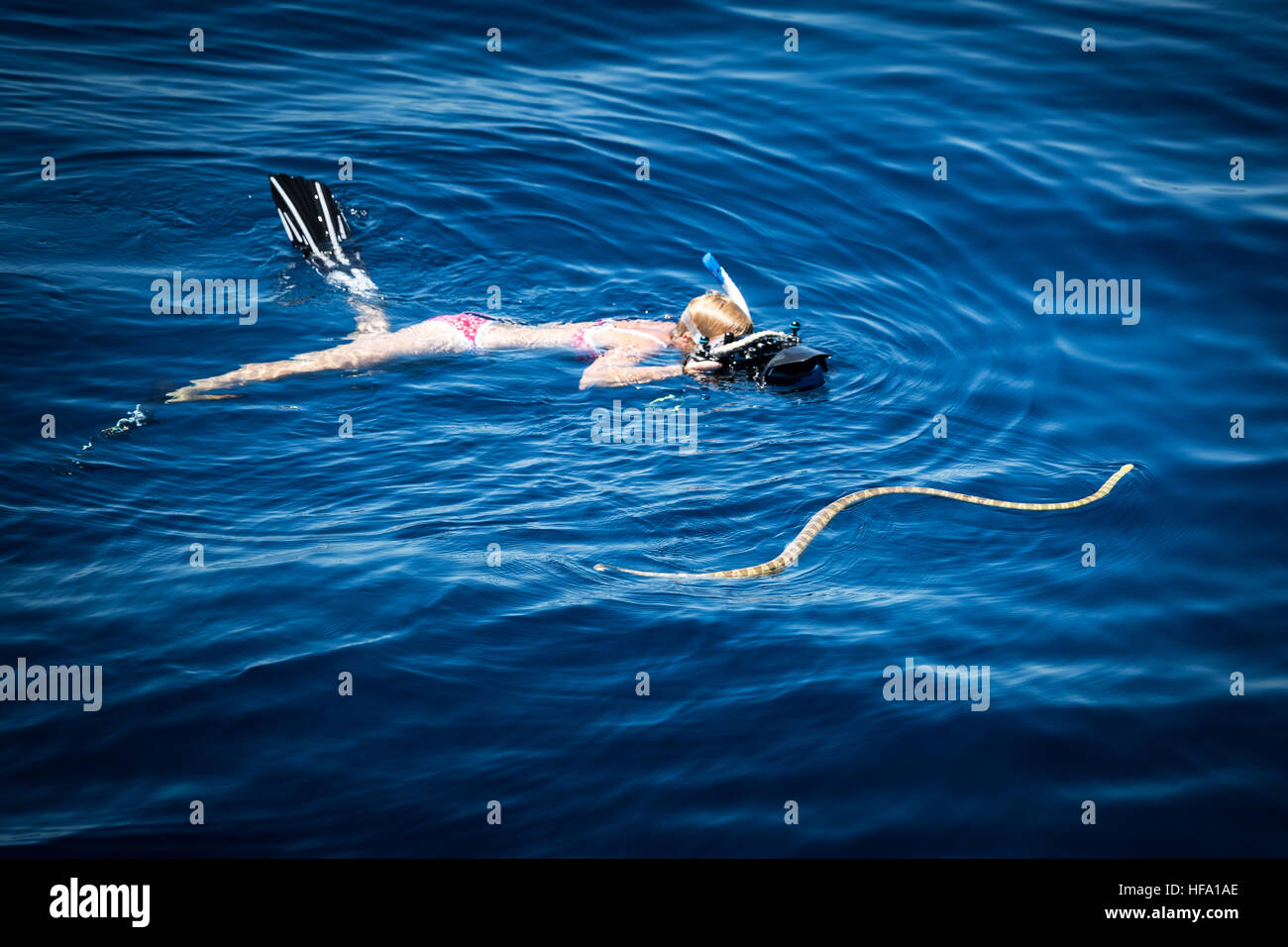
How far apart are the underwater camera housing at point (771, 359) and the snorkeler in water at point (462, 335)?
0.05m

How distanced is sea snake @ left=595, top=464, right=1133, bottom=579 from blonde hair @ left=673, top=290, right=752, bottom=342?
65.8 inches

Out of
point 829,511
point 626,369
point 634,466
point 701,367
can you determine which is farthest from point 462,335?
point 829,511

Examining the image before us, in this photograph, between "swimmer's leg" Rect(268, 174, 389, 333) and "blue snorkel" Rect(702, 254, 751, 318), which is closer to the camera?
"blue snorkel" Rect(702, 254, 751, 318)

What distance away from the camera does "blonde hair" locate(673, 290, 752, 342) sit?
7.30m

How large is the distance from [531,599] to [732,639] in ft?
3.30

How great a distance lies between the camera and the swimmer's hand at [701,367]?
290 inches

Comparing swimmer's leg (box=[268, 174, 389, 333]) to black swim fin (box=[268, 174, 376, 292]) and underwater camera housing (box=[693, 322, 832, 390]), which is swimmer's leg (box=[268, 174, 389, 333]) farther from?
underwater camera housing (box=[693, 322, 832, 390])

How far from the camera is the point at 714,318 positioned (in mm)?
7461

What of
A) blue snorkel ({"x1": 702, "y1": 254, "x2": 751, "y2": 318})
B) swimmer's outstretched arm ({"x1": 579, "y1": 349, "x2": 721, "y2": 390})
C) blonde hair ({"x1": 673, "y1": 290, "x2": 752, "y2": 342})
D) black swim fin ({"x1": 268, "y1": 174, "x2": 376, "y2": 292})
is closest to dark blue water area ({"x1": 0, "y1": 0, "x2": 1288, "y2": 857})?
swimmer's outstretched arm ({"x1": 579, "y1": 349, "x2": 721, "y2": 390})

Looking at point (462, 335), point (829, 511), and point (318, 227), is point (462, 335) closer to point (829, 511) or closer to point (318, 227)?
point (318, 227)

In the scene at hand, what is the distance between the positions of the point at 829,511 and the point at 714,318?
2034 millimetres

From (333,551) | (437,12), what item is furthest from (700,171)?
(333,551)

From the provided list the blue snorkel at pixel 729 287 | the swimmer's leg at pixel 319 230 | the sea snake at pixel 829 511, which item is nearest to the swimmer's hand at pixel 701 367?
the blue snorkel at pixel 729 287
